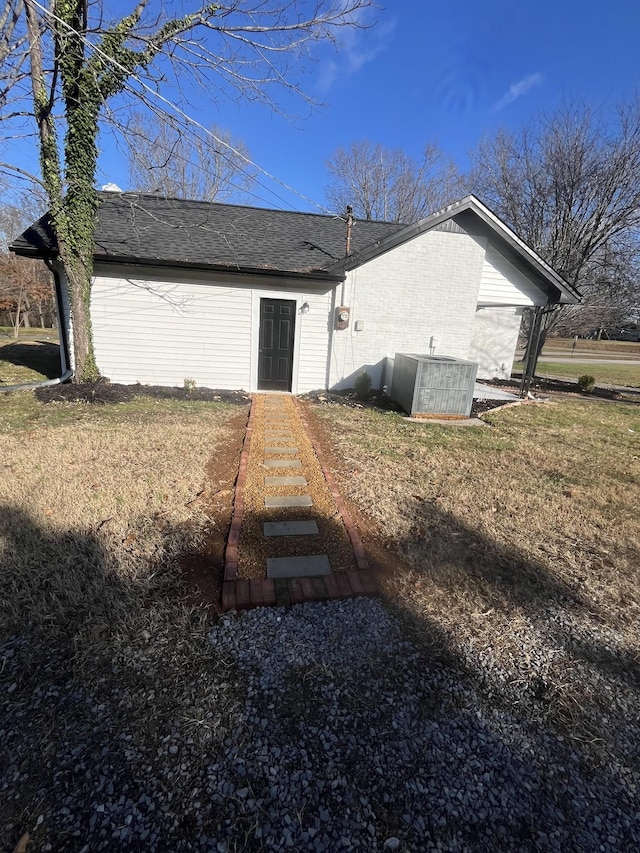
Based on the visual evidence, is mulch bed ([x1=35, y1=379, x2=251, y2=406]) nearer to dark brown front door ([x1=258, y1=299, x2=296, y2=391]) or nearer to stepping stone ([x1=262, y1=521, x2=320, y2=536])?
dark brown front door ([x1=258, y1=299, x2=296, y2=391])

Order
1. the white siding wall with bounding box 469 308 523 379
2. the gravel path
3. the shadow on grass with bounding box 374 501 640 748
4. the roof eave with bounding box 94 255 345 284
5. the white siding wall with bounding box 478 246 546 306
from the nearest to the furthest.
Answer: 1. the gravel path
2. the shadow on grass with bounding box 374 501 640 748
3. the roof eave with bounding box 94 255 345 284
4. the white siding wall with bounding box 478 246 546 306
5. the white siding wall with bounding box 469 308 523 379

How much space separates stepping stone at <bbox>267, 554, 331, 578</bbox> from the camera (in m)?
2.75

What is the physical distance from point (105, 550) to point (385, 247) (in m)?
8.56

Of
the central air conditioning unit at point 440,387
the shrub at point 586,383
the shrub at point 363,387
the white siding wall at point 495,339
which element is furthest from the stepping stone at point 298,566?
the shrub at point 586,383

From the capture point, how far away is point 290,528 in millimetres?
3309

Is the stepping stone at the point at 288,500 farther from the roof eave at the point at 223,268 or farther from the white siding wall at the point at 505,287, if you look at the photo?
the white siding wall at the point at 505,287

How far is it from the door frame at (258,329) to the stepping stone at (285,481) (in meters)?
5.51

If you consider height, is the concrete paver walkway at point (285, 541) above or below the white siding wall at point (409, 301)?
below

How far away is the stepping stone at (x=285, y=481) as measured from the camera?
4172mm

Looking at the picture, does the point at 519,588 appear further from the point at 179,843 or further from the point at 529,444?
the point at 529,444

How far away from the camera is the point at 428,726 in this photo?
178 cm

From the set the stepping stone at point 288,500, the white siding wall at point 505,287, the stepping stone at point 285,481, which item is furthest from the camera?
Answer: the white siding wall at point 505,287

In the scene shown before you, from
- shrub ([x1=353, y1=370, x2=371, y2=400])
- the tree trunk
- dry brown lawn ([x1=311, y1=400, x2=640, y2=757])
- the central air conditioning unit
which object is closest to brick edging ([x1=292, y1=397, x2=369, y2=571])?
dry brown lawn ([x1=311, y1=400, x2=640, y2=757])

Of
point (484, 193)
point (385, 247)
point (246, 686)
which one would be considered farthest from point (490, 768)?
point (484, 193)
